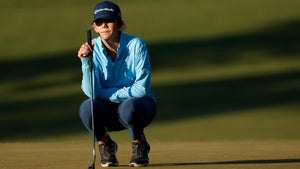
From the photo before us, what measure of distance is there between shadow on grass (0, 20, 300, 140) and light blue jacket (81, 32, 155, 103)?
3.94 meters

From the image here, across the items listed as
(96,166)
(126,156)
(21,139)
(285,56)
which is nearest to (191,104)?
(21,139)

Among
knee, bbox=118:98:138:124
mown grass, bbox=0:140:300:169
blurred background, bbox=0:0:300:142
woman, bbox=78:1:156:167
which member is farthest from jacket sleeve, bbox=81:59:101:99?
blurred background, bbox=0:0:300:142

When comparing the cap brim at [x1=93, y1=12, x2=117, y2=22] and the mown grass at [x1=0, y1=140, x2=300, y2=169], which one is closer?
the cap brim at [x1=93, y1=12, x2=117, y2=22]

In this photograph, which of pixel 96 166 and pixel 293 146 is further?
pixel 293 146

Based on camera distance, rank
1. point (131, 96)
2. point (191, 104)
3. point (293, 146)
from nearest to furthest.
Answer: point (131, 96), point (293, 146), point (191, 104)

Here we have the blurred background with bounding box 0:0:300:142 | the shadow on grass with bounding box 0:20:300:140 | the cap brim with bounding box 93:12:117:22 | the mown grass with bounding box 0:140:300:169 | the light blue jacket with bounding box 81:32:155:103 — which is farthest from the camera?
the shadow on grass with bounding box 0:20:300:140

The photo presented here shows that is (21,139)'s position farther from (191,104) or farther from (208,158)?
(208,158)

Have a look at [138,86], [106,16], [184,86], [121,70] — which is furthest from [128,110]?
[184,86]

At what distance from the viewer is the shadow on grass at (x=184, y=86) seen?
1087 cm

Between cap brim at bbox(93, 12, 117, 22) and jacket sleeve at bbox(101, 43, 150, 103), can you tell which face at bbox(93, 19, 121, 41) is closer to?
cap brim at bbox(93, 12, 117, 22)

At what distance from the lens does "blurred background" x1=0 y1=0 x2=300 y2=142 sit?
1037 centimetres

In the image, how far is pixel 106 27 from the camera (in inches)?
232

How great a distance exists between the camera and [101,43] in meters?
5.99

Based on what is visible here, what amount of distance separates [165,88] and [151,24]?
407 cm
